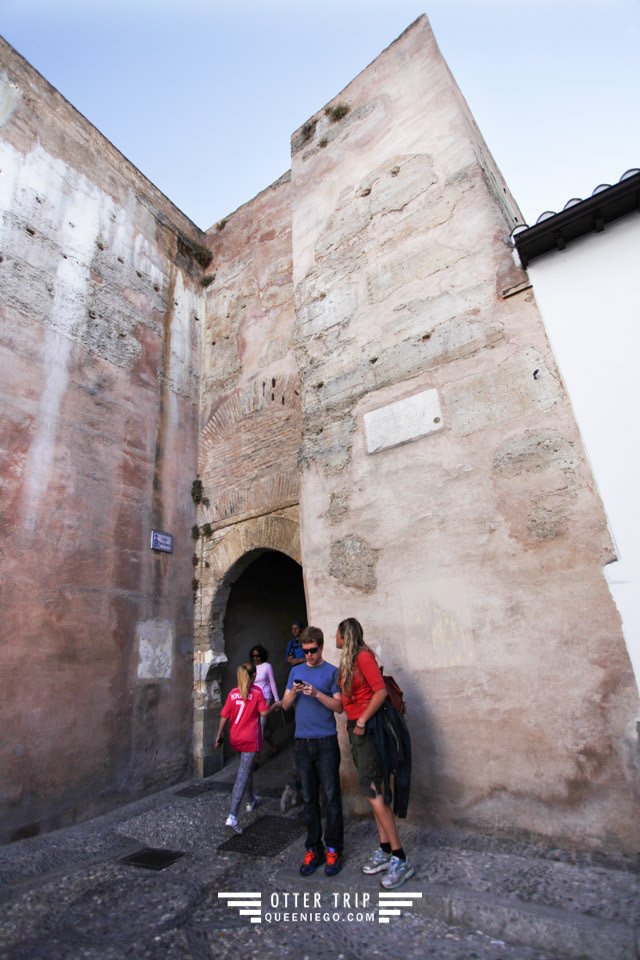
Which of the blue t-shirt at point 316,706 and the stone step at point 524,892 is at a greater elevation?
the blue t-shirt at point 316,706

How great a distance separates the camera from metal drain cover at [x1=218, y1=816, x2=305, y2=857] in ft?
10.7

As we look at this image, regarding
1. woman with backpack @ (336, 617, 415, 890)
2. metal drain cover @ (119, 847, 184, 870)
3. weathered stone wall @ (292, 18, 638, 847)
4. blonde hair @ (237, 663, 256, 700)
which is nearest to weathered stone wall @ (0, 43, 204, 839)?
metal drain cover @ (119, 847, 184, 870)

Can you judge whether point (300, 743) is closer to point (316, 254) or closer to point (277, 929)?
point (277, 929)

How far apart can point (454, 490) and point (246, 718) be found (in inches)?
94.4

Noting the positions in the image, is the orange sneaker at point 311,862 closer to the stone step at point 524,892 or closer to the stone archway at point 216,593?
the stone step at point 524,892

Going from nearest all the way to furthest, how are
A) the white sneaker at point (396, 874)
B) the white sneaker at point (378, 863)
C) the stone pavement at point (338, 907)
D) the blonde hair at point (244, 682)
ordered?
the stone pavement at point (338, 907) → the white sneaker at point (396, 874) → the white sneaker at point (378, 863) → the blonde hair at point (244, 682)

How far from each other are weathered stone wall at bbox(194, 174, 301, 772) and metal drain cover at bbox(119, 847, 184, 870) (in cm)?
212

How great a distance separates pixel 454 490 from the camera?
11.2 feet

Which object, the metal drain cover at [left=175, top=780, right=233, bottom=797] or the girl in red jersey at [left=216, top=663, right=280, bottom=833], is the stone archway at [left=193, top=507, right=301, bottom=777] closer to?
the metal drain cover at [left=175, top=780, right=233, bottom=797]

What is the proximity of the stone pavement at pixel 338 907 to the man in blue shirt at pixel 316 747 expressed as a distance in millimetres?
161

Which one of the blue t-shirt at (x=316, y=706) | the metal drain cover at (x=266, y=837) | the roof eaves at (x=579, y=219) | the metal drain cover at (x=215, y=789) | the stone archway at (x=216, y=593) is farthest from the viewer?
the stone archway at (x=216, y=593)

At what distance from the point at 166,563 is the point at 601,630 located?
15.2 feet

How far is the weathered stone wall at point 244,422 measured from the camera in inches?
226

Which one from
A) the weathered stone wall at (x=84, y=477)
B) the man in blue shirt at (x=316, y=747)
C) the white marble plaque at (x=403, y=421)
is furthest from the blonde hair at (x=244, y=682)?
the white marble plaque at (x=403, y=421)
